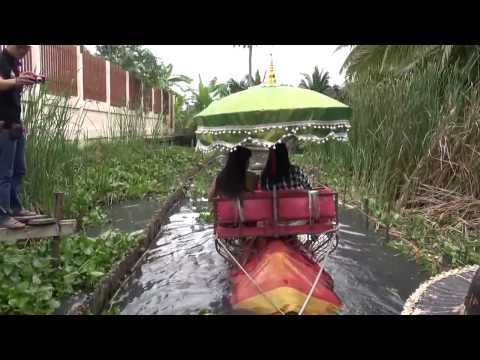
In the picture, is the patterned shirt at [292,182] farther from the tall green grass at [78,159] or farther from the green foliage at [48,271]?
the tall green grass at [78,159]

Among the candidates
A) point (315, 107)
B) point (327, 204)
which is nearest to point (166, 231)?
point (327, 204)

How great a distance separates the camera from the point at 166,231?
7430 millimetres

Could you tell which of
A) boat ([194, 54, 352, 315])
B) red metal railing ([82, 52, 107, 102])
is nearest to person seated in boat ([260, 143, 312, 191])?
boat ([194, 54, 352, 315])

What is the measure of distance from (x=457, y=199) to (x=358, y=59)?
630 centimetres

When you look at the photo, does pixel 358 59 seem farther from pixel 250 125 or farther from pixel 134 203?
pixel 250 125

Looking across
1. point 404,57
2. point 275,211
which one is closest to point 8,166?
point 275,211

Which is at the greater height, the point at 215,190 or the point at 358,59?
the point at 358,59

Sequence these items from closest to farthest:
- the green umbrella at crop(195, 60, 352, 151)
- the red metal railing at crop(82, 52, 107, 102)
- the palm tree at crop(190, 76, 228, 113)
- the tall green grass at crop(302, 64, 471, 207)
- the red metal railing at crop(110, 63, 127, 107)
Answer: the green umbrella at crop(195, 60, 352, 151) < the tall green grass at crop(302, 64, 471, 207) < the red metal railing at crop(82, 52, 107, 102) < the red metal railing at crop(110, 63, 127, 107) < the palm tree at crop(190, 76, 228, 113)

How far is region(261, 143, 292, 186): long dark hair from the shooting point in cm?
494

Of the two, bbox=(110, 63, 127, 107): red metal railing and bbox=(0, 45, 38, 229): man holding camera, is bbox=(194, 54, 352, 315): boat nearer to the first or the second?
bbox=(0, 45, 38, 229): man holding camera

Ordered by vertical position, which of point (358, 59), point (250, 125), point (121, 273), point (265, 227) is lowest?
point (121, 273)

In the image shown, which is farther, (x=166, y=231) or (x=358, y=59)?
(x=358, y=59)

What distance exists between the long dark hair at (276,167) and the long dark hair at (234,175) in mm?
393
